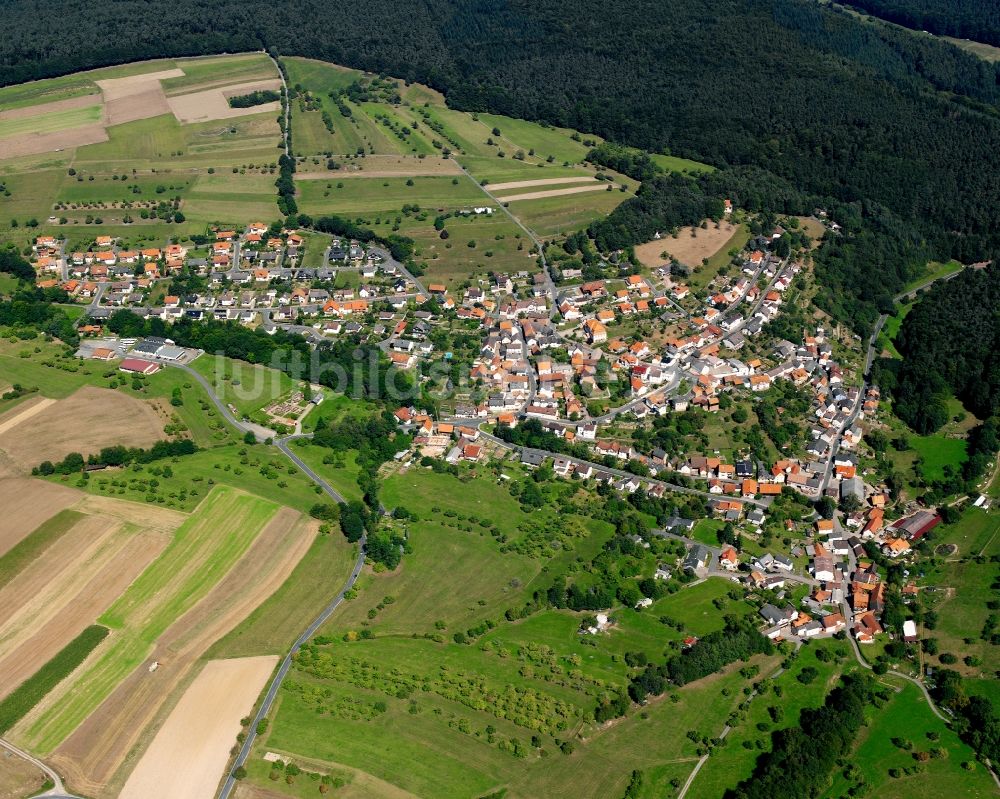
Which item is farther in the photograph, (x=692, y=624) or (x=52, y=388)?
(x=52, y=388)

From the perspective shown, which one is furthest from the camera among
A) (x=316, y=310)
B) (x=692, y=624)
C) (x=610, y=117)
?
(x=610, y=117)

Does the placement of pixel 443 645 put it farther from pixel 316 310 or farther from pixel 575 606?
pixel 316 310

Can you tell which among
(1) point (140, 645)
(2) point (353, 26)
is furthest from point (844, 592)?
(2) point (353, 26)

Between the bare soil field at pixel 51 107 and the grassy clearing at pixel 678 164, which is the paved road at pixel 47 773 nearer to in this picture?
the grassy clearing at pixel 678 164

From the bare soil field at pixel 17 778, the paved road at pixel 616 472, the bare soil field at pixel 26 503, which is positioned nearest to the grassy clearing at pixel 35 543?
the bare soil field at pixel 26 503

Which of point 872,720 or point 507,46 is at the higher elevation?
point 507,46

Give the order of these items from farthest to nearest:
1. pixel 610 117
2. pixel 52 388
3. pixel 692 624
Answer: pixel 610 117, pixel 52 388, pixel 692 624

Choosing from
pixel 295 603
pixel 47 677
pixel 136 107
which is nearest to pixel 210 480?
pixel 295 603
